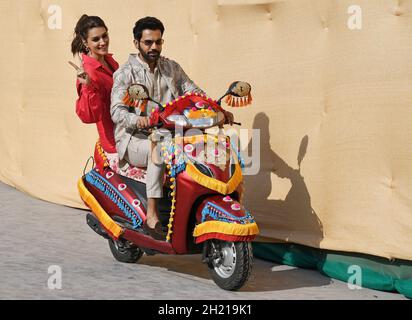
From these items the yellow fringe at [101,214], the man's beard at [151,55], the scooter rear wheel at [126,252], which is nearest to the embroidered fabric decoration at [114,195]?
the yellow fringe at [101,214]

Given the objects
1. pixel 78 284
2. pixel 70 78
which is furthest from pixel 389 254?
pixel 70 78

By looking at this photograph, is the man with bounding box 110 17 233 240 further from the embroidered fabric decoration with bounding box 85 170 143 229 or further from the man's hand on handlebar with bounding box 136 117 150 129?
the embroidered fabric decoration with bounding box 85 170 143 229

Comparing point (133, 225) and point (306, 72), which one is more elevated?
point (306, 72)

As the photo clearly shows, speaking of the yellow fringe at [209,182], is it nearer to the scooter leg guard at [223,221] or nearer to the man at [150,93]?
the scooter leg guard at [223,221]

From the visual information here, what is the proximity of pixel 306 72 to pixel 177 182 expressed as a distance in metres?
1.42

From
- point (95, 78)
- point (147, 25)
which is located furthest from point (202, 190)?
point (95, 78)

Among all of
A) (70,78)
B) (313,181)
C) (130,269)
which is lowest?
(130,269)

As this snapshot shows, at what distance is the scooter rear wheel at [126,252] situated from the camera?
7105 millimetres

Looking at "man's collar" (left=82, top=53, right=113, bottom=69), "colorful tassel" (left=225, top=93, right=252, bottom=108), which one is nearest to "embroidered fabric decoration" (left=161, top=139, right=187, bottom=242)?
"colorful tassel" (left=225, top=93, right=252, bottom=108)

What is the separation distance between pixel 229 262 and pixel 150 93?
1410mm

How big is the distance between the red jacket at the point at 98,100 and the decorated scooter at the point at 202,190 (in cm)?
47

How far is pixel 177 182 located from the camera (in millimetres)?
6332

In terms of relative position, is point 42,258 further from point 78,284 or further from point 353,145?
point 353,145

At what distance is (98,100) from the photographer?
22.6 feet
